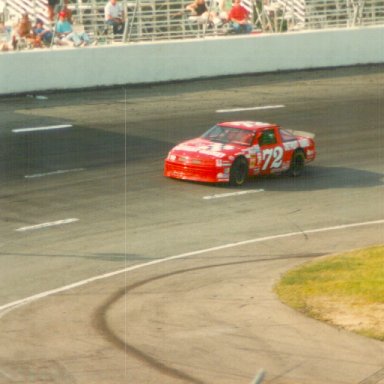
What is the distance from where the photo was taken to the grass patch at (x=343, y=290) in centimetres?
1448

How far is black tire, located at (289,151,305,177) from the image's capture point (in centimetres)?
2480

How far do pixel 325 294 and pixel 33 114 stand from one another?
1455 centimetres

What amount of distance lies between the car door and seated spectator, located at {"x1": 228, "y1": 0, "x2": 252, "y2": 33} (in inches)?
429

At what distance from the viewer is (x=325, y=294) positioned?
15.8m

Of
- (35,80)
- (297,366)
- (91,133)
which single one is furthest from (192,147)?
(297,366)

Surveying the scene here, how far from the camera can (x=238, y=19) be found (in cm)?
3506

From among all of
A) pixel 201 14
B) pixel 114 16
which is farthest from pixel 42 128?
pixel 201 14

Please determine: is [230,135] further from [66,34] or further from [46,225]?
[66,34]

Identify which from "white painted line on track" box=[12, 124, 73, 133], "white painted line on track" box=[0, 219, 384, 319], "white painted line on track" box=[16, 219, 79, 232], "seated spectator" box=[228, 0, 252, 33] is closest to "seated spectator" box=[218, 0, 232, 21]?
"seated spectator" box=[228, 0, 252, 33]

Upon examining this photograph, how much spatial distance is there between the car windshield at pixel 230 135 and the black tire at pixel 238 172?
625mm

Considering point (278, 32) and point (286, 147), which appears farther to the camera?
point (278, 32)

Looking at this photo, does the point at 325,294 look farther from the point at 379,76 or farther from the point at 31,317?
the point at 379,76

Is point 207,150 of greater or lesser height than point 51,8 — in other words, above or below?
below

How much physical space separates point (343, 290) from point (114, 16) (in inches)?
743
